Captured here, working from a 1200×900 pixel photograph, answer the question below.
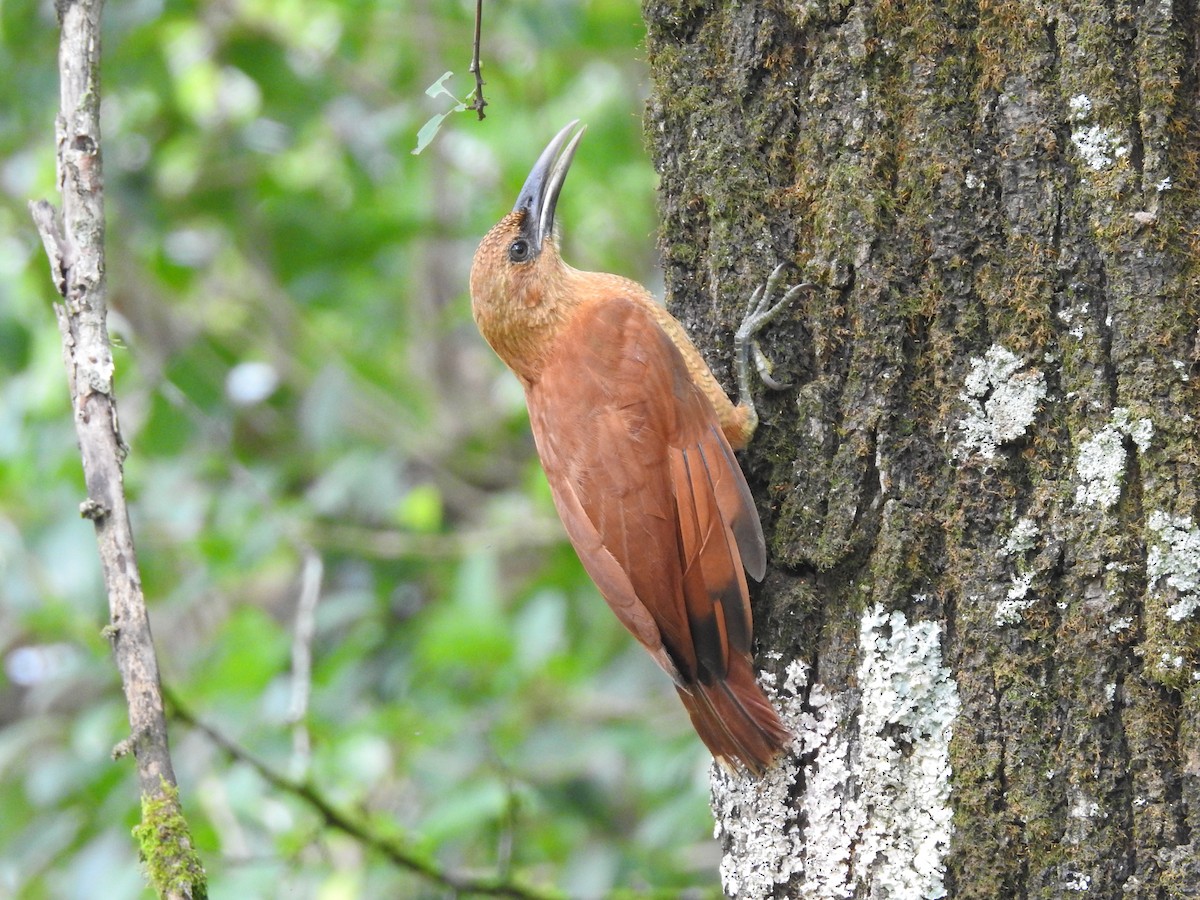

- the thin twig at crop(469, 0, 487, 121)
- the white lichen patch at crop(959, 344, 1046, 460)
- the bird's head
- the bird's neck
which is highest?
the bird's head

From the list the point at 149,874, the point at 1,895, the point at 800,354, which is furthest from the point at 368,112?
the point at 149,874

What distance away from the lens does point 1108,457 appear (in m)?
1.72

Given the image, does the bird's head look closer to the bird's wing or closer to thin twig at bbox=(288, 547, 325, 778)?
the bird's wing

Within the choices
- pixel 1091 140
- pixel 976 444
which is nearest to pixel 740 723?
pixel 976 444

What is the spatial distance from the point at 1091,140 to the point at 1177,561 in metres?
0.62

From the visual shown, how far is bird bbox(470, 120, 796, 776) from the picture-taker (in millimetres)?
2082

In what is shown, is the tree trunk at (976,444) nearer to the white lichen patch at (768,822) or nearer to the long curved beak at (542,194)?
the white lichen patch at (768,822)

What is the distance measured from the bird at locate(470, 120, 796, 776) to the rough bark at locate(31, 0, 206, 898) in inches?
33.7

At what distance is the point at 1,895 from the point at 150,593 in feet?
3.75

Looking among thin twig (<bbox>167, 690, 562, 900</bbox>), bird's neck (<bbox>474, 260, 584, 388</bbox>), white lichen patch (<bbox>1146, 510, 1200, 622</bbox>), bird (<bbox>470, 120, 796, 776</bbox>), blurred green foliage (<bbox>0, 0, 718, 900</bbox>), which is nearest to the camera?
white lichen patch (<bbox>1146, 510, 1200, 622</bbox>)

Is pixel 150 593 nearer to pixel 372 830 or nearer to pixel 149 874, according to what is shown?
pixel 372 830

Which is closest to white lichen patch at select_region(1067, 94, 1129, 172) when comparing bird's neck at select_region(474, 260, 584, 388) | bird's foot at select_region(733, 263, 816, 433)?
bird's foot at select_region(733, 263, 816, 433)

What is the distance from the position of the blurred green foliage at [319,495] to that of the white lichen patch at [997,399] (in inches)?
64.7

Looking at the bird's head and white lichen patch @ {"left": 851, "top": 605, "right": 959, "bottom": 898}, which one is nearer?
white lichen patch @ {"left": 851, "top": 605, "right": 959, "bottom": 898}
